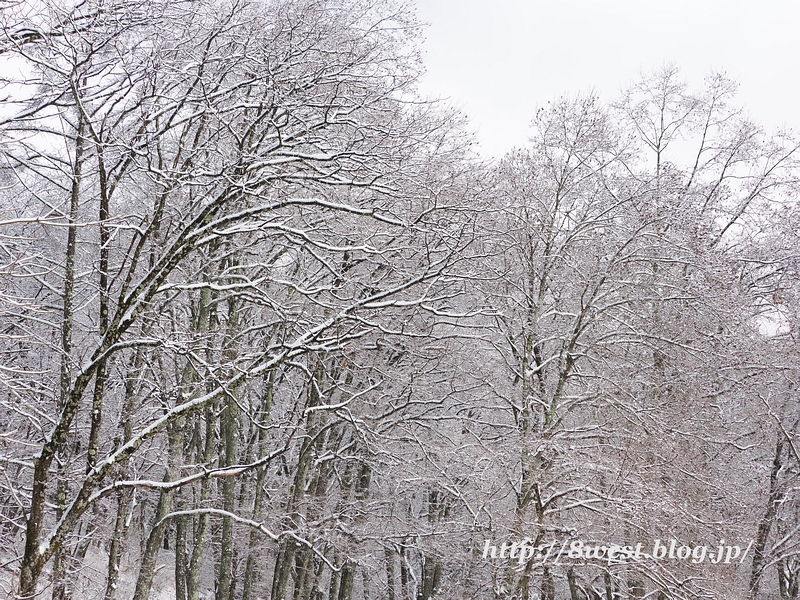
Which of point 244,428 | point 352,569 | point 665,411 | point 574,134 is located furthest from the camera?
point 244,428

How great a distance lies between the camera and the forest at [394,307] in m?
7.12

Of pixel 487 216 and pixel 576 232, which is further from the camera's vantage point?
pixel 576 232

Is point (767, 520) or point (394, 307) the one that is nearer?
point (394, 307)

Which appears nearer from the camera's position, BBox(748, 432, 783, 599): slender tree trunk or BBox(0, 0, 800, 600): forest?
BBox(0, 0, 800, 600): forest

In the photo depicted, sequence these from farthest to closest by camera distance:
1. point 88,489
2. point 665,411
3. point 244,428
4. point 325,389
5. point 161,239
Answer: point 244,428 → point 325,389 → point 161,239 → point 665,411 → point 88,489

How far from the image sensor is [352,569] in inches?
622

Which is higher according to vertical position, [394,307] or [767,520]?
[394,307]

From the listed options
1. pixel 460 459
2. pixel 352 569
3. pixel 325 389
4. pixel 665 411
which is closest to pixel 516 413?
pixel 460 459

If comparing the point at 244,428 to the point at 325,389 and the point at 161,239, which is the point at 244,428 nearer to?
the point at 325,389

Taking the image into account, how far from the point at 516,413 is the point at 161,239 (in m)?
7.18

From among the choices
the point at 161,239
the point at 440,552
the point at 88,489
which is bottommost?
the point at 440,552

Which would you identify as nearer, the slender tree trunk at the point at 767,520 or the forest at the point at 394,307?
the forest at the point at 394,307

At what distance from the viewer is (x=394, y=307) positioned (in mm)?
9984

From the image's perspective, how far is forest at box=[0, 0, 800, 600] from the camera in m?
7.12
